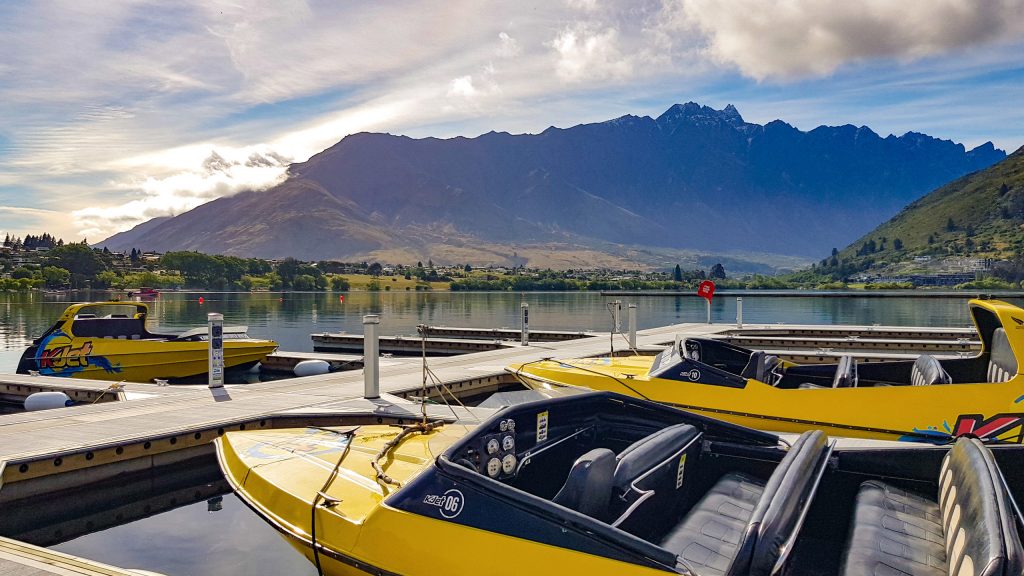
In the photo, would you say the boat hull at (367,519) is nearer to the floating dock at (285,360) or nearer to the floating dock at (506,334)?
the floating dock at (285,360)

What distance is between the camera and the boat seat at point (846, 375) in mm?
11047

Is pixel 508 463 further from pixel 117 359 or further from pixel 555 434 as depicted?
pixel 117 359

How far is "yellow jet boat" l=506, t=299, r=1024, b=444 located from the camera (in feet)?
31.4

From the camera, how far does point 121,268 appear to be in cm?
17838

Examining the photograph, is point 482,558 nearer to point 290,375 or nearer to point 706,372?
point 706,372

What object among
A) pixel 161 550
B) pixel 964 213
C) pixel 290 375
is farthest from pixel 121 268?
pixel 964 213

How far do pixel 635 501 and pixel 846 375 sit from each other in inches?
279

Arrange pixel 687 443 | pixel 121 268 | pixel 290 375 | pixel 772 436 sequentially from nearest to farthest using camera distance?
pixel 687 443
pixel 772 436
pixel 290 375
pixel 121 268

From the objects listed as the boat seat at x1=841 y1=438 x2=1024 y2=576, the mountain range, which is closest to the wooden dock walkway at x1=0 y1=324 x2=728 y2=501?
the boat seat at x1=841 y1=438 x2=1024 y2=576

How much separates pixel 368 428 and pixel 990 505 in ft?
19.5

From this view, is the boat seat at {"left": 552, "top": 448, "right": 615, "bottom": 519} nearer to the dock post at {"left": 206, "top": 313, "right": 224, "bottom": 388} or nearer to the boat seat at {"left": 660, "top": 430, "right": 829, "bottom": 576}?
the boat seat at {"left": 660, "top": 430, "right": 829, "bottom": 576}

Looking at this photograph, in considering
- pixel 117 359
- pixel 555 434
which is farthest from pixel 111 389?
pixel 555 434

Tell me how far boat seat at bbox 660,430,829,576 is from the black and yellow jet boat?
13 millimetres

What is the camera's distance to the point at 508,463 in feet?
19.0
